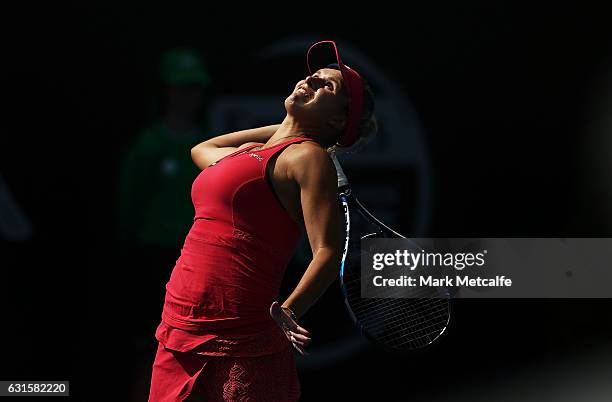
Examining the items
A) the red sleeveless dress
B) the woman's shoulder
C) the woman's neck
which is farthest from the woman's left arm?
the woman's neck

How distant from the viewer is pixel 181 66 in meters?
4.43

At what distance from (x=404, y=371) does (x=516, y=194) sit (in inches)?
35.4

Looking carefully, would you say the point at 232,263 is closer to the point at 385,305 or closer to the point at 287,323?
the point at 287,323

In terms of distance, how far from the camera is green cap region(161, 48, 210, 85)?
443 cm

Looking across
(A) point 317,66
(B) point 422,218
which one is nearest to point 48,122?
(A) point 317,66

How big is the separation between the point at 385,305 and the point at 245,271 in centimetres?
91

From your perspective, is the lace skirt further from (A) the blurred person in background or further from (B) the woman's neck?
(A) the blurred person in background

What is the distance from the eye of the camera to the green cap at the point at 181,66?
14.5ft

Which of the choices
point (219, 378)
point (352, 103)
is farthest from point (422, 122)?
point (219, 378)

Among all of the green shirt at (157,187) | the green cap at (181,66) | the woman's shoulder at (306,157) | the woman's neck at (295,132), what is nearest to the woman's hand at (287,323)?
the woman's shoulder at (306,157)

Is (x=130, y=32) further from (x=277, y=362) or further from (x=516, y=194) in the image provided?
(x=277, y=362)

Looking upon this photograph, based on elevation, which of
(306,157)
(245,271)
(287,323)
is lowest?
(287,323)

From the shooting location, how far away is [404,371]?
4688mm

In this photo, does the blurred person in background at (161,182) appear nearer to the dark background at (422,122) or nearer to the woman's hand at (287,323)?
the dark background at (422,122)
